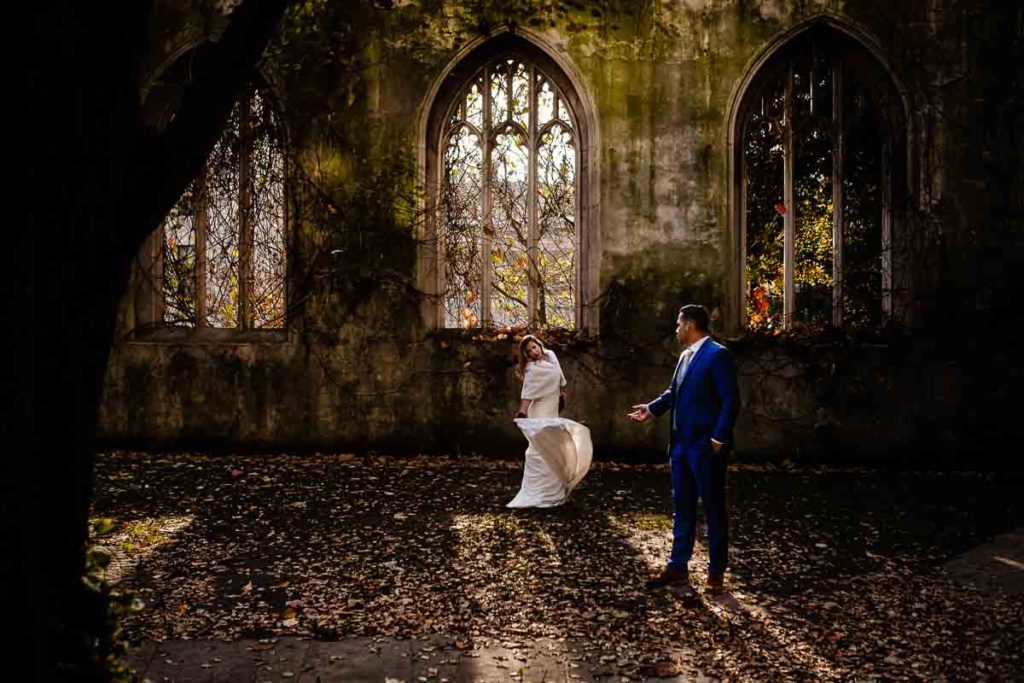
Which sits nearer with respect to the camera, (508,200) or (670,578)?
(670,578)

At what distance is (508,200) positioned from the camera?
9.52m

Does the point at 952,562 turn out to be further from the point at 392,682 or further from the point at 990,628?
the point at 392,682

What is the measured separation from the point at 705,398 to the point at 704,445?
0.89ft

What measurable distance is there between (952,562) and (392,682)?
12.8 feet

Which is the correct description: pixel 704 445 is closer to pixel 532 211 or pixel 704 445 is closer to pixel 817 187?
pixel 532 211

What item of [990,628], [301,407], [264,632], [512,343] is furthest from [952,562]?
[301,407]

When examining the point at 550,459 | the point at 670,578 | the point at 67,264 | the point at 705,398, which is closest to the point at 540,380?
the point at 550,459

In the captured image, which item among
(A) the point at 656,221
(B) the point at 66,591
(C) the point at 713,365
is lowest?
(B) the point at 66,591

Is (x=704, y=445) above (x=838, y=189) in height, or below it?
below

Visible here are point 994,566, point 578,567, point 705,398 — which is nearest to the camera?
point 705,398

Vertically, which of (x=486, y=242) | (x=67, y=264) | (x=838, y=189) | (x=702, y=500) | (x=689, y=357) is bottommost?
(x=702, y=500)

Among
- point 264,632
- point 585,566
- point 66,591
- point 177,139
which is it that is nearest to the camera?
point 66,591

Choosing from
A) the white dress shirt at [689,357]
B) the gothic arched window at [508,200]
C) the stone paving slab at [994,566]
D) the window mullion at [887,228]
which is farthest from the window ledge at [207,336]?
the stone paving slab at [994,566]

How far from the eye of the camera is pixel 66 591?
7.66 ft
